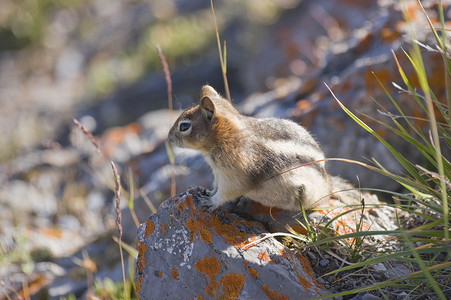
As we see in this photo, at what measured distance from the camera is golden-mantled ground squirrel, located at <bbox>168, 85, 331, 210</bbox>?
4.18 meters

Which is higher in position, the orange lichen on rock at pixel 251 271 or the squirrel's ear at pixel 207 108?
the squirrel's ear at pixel 207 108

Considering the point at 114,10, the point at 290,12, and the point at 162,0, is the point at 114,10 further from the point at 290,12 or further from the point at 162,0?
the point at 290,12

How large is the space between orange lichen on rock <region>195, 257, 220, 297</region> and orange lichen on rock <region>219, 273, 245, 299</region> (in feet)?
0.23

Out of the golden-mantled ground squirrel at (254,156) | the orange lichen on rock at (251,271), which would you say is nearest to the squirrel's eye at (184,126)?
the golden-mantled ground squirrel at (254,156)

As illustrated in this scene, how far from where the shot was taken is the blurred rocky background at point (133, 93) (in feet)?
21.2

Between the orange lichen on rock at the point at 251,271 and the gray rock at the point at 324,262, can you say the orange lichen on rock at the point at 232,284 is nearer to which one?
the orange lichen on rock at the point at 251,271

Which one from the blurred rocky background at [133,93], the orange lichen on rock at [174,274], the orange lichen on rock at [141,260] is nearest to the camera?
the orange lichen on rock at [174,274]

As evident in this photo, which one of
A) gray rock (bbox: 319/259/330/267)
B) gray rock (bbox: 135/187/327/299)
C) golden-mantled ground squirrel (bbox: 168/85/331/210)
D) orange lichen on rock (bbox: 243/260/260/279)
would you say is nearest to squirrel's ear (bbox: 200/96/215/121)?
golden-mantled ground squirrel (bbox: 168/85/331/210)

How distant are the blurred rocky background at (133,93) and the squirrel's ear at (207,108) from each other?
67cm

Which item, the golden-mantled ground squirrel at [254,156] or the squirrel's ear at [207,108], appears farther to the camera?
the squirrel's ear at [207,108]

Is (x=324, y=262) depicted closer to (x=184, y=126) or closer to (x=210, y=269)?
(x=210, y=269)

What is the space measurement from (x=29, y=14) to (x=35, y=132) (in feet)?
29.8

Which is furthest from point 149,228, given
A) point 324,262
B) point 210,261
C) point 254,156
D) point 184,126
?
point 324,262

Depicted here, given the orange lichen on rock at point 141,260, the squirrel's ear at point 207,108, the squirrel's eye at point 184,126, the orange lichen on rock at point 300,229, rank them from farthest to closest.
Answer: the squirrel's eye at point 184,126 → the squirrel's ear at point 207,108 → the orange lichen on rock at point 300,229 → the orange lichen on rock at point 141,260
